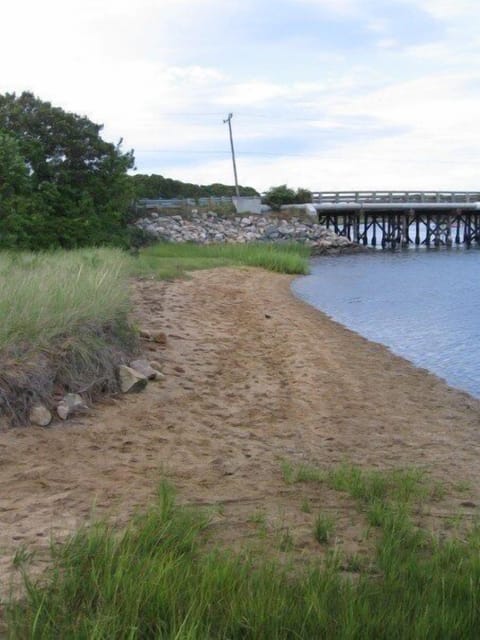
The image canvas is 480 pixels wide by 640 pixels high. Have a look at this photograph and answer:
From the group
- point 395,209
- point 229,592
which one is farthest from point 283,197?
point 229,592

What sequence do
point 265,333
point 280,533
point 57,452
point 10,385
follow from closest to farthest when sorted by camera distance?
point 280,533
point 57,452
point 10,385
point 265,333

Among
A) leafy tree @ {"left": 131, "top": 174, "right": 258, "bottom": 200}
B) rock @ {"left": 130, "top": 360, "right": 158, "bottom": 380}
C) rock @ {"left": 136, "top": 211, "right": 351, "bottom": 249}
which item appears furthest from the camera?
leafy tree @ {"left": 131, "top": 174, "right": 258, "bottom": 200}

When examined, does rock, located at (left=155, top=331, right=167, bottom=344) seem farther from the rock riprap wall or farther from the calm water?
the rock riprap wall

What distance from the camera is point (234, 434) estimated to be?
8.15 metres

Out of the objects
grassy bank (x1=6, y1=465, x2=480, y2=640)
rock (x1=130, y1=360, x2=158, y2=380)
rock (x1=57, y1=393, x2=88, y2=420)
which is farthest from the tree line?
grassy bank (x1=6, y1=465, x2=480, y2=640)

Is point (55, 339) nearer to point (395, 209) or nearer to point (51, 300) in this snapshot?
point (51, 300)

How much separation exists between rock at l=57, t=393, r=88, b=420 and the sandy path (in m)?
0.18

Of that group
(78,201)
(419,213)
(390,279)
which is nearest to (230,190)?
(419,213)

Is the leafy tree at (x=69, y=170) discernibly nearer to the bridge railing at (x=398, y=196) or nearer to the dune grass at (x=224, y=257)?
the dune grass at (x=224, y=257)

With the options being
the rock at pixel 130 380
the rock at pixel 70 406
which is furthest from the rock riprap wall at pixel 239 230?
the rock at pixel 70 406

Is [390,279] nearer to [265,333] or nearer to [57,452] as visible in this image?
[265,333]

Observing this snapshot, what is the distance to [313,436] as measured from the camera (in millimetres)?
8336

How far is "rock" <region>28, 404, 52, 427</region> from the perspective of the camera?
745 cm

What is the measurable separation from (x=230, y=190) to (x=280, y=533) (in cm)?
7996
